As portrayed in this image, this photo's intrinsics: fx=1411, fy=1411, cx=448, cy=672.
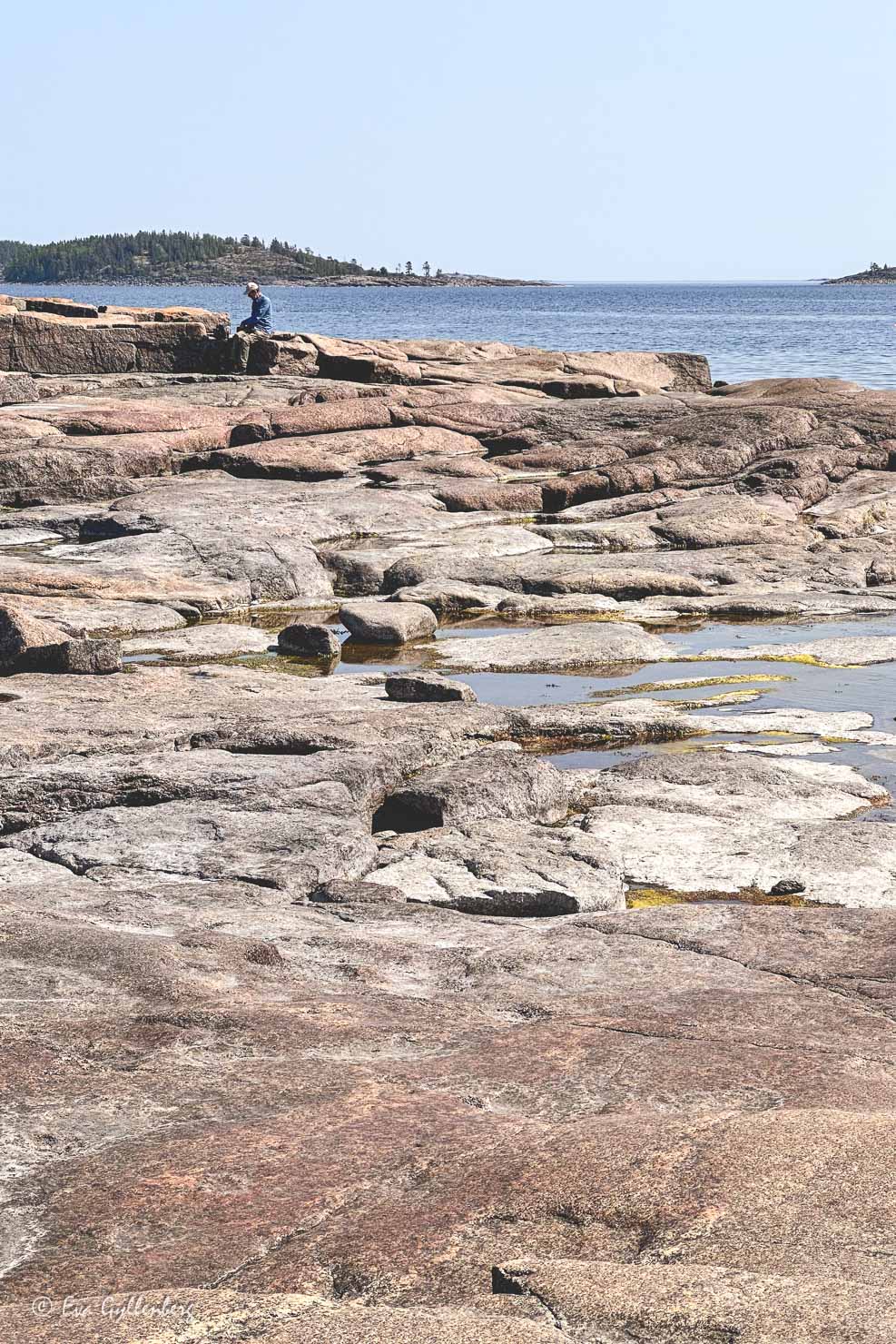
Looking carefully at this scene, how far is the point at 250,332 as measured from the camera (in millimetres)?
29781

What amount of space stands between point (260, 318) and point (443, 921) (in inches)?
1026

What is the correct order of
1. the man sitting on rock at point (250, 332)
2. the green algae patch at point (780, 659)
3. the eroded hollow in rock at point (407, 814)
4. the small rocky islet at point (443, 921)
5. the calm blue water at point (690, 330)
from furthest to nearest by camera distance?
the calm blue water at point (690, 330) → the man sitting on rock at point (250, 332) → the green algae patch at point (780, 659) → the eroded hollow in rock at point (407, 814) → the small rocky islet at point (443, 921)

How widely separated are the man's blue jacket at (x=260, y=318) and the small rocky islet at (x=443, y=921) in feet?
37.6

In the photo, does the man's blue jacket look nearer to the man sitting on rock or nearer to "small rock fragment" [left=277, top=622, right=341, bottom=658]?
the man sitting on rock

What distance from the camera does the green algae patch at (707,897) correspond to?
7.13 m

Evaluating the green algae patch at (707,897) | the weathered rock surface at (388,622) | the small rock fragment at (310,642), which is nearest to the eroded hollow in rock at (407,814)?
the green algae patch at (707,897)

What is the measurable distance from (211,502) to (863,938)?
14.2 m

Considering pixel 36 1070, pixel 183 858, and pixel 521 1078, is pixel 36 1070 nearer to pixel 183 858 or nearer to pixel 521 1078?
pixel 521 1078

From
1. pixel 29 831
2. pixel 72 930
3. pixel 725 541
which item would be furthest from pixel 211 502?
pixel 72 930

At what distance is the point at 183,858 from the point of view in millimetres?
7230

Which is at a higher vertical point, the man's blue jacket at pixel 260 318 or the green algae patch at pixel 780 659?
the man's blue jacket at pixel 260 318

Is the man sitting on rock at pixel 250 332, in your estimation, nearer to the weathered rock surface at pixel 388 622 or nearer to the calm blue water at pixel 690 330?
the weathered rock surface at pixel 388 622

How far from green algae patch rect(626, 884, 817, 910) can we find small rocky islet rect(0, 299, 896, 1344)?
0.09 ft

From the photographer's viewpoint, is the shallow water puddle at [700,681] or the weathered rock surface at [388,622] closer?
the shallow water puddle at [700,681]
